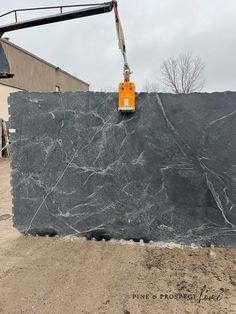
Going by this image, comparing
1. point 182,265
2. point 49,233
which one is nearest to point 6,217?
point 49,233

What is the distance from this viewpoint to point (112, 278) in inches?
119

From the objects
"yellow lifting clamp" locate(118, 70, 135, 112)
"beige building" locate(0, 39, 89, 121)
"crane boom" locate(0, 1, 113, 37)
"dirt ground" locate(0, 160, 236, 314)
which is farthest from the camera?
"beige building" locate(0, 39, 89, 121)

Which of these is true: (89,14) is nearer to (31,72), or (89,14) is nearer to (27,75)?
(27,75)

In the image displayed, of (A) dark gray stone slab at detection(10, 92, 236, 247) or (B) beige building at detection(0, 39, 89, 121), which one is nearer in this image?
(A) dark gray stone slab at detection(10, 92, 236, 247)

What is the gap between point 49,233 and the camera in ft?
12.9

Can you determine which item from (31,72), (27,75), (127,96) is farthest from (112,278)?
(31,72)

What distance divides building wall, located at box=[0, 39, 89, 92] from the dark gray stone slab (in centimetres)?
1296

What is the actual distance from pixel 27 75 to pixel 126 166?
727 inches

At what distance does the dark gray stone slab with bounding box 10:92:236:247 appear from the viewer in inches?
138

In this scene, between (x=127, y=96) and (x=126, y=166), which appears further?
(x=126, y=166)

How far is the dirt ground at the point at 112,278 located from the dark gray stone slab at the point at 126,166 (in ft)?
0.71

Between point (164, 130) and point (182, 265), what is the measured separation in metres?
1.30

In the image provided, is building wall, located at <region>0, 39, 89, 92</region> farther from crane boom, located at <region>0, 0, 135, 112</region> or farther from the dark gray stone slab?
the dark gray stone slab

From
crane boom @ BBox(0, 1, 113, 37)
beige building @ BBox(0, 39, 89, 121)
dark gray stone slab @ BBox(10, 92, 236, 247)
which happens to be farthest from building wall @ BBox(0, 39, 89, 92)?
dark gray stone slab @ BBox(10, 92, 236, 247)
